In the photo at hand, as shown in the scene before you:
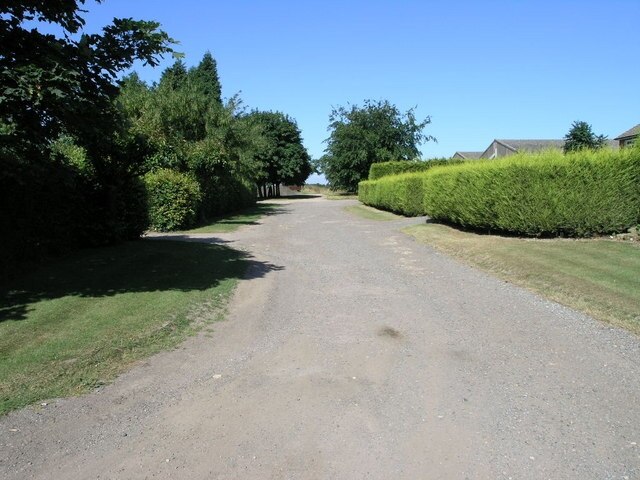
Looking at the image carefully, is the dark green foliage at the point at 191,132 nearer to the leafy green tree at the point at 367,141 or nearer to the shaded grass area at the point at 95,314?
the shaded grass area at the point at 95,314

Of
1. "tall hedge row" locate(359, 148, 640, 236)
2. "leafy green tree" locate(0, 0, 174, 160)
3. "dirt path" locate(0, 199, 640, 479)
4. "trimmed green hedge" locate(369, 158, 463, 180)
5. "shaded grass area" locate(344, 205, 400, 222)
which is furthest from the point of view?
"trimmed green hedge" locate(369, 158, 463, 180)

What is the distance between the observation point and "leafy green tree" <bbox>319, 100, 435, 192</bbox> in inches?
2180

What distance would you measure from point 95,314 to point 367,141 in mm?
50154

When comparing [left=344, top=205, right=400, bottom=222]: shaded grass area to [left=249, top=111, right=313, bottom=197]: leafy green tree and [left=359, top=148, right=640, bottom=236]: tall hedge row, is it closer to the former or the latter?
[left=359, top=148, right=640, bottom=236]: tall hedge row

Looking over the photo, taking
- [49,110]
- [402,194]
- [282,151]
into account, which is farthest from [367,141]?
[49,110]

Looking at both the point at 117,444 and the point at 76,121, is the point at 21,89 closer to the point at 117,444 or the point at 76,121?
the point at 76,121

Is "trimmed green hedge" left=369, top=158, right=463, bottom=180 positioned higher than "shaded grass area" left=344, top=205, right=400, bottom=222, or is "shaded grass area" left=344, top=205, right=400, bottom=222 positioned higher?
"trimmed green hedge" left=369, top=158, right=463, bottom=180

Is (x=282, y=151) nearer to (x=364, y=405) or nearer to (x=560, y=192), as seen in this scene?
(x=560, y=192)

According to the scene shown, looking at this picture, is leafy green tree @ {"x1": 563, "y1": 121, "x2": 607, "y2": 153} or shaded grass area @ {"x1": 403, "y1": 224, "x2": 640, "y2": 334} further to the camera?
leafy green tree @ {"x1": 563, "y1": 121, "x2": 607, "y2": 153}

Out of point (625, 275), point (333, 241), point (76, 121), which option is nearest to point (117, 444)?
point (76, 121)

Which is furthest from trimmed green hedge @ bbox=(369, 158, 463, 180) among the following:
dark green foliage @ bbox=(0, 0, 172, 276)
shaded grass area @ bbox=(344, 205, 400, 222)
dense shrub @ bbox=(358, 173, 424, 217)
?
dark green foliage @ bbox=(0, 0, 172, 276)

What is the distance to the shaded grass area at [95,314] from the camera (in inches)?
203

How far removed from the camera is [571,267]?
960 cm

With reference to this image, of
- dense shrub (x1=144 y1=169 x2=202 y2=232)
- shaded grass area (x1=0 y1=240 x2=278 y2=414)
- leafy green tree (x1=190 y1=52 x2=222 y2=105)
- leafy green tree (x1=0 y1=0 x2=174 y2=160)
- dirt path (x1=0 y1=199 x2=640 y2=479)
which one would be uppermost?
leafy green tree (x1=190 y1=52 x2=222 y2=105)
